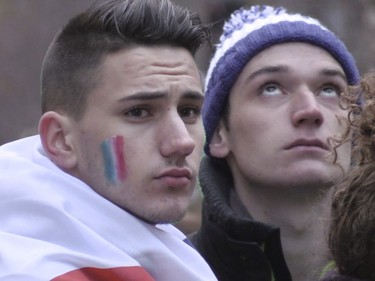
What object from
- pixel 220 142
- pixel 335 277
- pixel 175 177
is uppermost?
pixel 220 142

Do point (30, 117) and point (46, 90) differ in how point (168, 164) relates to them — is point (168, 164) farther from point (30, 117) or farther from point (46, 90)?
point (30, 117)

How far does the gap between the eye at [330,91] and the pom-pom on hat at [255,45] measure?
4.3 inches

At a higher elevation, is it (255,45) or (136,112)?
(255,45)

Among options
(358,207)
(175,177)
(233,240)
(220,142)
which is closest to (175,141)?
(175,177)

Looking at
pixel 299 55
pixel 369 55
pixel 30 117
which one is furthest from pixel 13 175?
pixel 369 55

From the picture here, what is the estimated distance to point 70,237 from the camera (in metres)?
3.29

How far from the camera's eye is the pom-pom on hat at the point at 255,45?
14.1 ft

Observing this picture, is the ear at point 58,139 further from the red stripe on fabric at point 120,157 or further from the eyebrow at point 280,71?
the eyebrow at point 280,71

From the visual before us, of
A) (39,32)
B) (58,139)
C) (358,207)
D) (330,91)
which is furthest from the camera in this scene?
(39,32)

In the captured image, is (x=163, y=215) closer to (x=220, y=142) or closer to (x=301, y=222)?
(x=301, y=222)

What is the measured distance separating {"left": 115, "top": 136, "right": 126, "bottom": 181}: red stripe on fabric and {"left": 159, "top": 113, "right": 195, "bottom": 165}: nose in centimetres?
11

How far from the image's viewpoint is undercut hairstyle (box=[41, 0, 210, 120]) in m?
3.51

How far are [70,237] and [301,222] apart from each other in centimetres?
109

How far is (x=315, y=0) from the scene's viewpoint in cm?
1080
